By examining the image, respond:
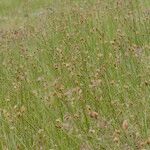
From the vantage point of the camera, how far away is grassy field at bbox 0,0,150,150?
3.77 meters

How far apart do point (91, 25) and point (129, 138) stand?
4.64m

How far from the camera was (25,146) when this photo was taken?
3955 mm

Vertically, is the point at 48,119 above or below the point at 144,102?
below

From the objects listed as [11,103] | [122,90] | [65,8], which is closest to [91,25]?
[65,8]

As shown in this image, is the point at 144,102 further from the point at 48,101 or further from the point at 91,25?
the point at 91,25

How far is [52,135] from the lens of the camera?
13.7 feet

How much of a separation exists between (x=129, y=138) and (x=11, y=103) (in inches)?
93.8

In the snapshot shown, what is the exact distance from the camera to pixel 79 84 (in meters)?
5.07

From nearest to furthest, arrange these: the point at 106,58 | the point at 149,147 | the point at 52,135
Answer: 1. the point at 149,147
2. the point at 52,135
3. the point at 106,58

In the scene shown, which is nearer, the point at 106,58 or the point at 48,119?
the point at 48,119

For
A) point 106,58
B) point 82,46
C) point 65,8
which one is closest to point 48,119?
point 106,58

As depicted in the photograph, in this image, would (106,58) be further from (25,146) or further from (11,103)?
(25,146)

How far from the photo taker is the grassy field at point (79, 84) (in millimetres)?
3774

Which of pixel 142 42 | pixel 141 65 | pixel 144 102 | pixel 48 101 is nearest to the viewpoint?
pixel 144 102
